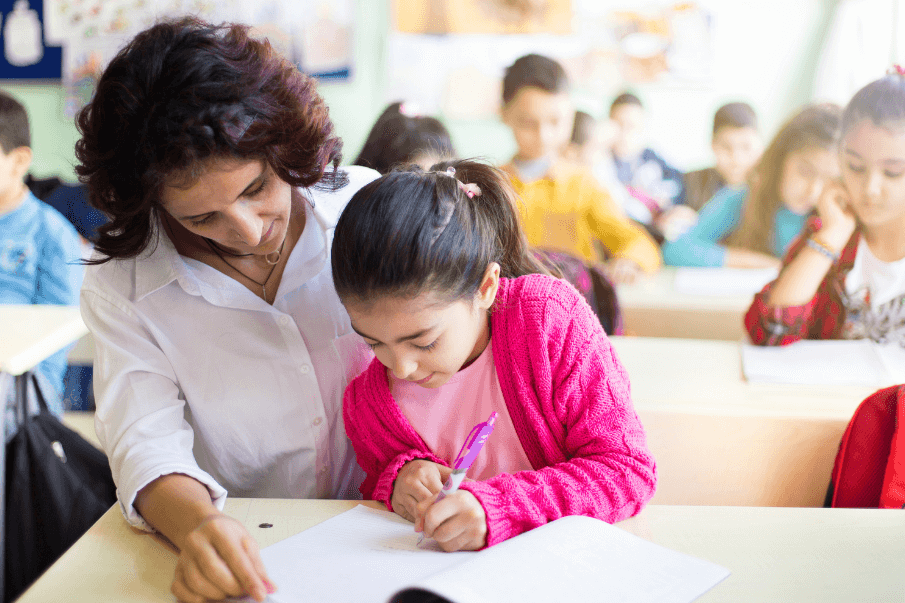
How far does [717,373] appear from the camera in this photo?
5.26 feet

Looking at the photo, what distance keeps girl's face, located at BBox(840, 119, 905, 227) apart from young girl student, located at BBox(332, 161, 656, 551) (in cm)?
97

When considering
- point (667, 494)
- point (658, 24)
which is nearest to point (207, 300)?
point (667, 494)

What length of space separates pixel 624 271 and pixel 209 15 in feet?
8.31

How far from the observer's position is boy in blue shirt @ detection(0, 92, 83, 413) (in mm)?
2193

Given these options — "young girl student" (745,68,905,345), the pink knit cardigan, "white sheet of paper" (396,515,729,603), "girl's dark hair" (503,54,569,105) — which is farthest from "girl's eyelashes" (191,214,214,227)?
"girl's dark hair" (503,54,569,105)

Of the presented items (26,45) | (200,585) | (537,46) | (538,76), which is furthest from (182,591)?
(26,45)

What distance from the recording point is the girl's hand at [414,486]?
86 cm

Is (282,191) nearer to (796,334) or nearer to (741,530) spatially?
(741,530)

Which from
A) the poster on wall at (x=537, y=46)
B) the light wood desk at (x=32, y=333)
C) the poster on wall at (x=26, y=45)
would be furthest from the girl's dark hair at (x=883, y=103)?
the poster on wall at (x=26, y=45)

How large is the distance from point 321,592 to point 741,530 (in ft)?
1.53

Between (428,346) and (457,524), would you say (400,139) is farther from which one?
(457,524)

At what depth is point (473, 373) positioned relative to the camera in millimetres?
979

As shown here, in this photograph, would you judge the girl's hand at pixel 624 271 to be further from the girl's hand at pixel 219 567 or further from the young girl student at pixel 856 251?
the girl's hand at pixel 219 567

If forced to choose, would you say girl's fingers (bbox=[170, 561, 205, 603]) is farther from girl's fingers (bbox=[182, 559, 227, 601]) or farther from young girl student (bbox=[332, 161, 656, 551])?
young girl student (bbox=[332, 161, 656, 551])
